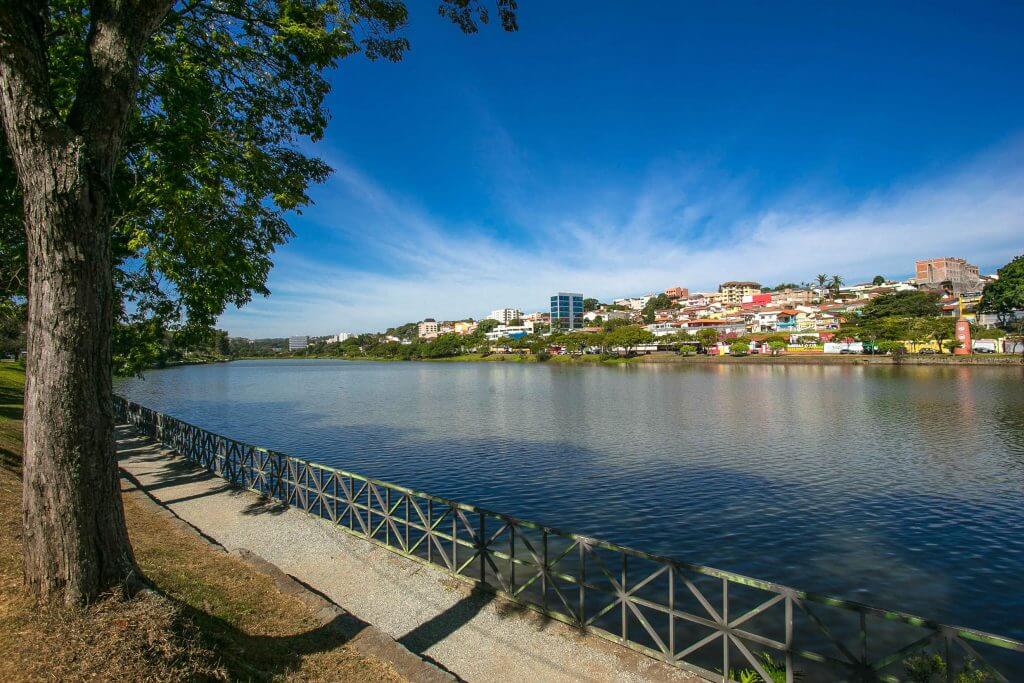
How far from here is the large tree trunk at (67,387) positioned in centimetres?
579

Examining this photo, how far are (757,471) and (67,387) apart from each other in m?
24.1

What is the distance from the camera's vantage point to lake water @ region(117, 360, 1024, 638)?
14.1 meters

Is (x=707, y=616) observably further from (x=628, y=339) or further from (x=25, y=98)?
(x=628, y=339)

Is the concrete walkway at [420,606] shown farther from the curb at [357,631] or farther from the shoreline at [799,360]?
the shoreline at [799,360]

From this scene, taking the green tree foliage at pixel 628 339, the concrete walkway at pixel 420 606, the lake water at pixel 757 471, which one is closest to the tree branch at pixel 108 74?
the concrete walkway at pixel 420 606

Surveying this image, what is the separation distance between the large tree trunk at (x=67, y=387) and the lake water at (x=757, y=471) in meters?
13.0

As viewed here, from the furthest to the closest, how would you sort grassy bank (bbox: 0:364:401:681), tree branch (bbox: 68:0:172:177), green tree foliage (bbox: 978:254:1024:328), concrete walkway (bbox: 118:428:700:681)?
green tree foliage (bbox: 978:254:1024:328), concrete walkway (bbox: 118:428:700:681), tree branch (bbox: 68:0:172:177), grassy bank (bbox: 0:364:401:681)

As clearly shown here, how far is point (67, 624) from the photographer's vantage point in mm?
5812

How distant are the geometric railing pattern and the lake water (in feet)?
5.51

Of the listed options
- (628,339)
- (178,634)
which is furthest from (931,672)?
(628,339)

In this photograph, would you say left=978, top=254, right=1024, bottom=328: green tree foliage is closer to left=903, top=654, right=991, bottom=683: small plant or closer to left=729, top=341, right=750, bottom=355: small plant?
left=729, top=341, right=750, bottom=355: small plant

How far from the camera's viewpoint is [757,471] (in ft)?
77.0

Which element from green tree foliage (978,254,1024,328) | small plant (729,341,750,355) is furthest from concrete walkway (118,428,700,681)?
small plant (729,341,750,355)

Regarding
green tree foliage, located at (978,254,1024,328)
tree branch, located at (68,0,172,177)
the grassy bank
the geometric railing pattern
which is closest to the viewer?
the grassy bank
